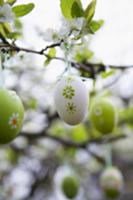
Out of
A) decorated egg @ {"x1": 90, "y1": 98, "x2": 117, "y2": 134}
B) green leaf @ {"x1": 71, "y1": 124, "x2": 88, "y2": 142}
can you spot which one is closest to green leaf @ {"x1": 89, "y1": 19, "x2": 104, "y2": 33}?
decorated egg @ {"x1": 90, "y1": 98, "x2": 117, "y2": 134}

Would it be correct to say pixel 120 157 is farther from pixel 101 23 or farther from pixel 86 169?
pixel 101 23

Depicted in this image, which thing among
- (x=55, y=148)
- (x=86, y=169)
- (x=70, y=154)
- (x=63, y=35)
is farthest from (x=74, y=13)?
(x=86, y=169)

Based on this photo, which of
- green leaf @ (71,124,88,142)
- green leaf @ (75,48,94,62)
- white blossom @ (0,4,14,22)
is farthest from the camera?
green leaf @ (71,124,88,142)

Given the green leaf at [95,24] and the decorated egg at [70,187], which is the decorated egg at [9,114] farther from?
the decorated egg at [70,187]

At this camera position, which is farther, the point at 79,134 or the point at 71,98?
the point at 79,134

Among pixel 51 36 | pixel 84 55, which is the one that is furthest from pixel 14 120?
pixel 84 55

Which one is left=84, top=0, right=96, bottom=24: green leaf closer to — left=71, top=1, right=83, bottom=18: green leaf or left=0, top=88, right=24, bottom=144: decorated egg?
left=71, top=1, right=83, bottom=18: green leaf

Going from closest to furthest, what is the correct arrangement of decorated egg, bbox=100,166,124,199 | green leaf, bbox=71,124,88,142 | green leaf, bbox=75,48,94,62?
1. green leaf, bbox=75,48,94,62
2. decorated egg, bbox=100,166,124,199
3. green leaf, bbox=71,124,88,142

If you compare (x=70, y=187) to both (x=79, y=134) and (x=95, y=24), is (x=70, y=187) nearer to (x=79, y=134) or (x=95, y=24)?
(x=79, y=134)
